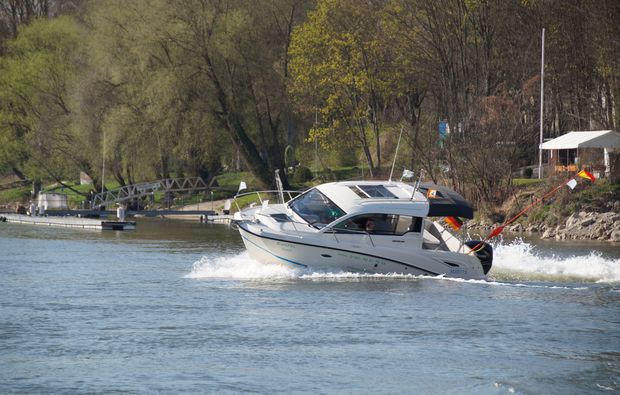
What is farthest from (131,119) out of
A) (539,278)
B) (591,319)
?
(591,319)

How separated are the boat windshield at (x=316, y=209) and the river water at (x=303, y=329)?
1789 mm

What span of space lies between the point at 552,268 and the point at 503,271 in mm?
1601

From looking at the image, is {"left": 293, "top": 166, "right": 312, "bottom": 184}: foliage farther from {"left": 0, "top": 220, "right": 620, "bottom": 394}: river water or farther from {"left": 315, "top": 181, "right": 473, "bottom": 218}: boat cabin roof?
{"left": 315, "top": 181, "right": 473, "bottom": 218}: boat cabin roof

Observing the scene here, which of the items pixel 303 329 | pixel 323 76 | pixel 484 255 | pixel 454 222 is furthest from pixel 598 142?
pixel 303 329

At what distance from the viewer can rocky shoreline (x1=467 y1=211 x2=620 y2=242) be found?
176 ft

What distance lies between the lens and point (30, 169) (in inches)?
3533

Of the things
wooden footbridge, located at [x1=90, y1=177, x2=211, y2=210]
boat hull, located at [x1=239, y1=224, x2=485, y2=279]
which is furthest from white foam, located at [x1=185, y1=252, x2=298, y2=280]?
wooden footbridge, located at [x1=90, y1=177, x2=211, y2=210]

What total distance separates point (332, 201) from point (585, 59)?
41122mm

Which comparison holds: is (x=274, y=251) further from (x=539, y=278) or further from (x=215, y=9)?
(x=215, y=9)

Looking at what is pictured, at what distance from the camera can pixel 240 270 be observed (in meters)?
36.1

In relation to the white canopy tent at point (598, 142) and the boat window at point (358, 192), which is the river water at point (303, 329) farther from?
the white canopy tent at point (598, 142)

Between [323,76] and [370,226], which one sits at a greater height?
[323,76]

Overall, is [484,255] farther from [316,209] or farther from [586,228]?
[586,228]


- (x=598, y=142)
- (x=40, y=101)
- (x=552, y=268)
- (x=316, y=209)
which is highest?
(x=40, y=101)
